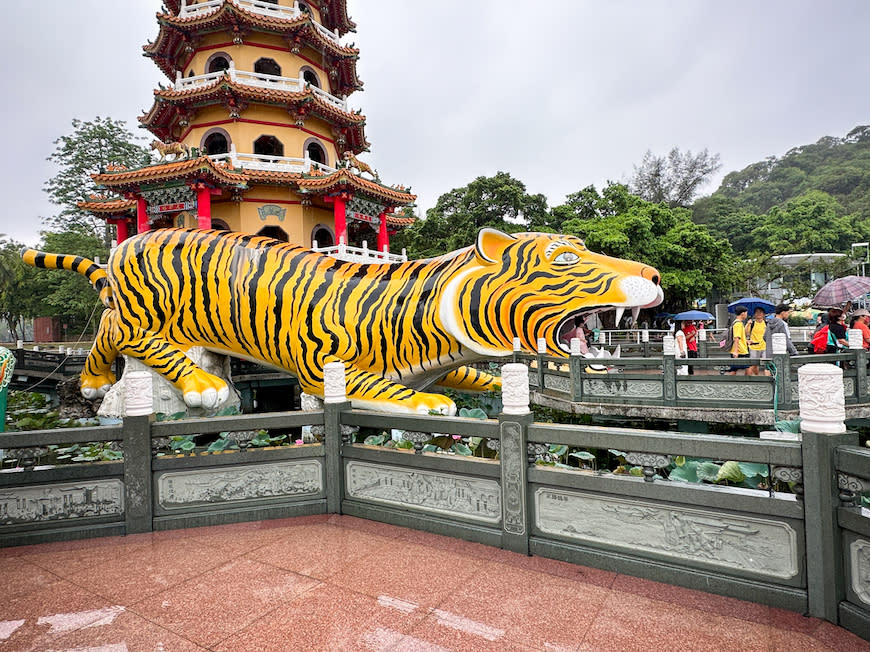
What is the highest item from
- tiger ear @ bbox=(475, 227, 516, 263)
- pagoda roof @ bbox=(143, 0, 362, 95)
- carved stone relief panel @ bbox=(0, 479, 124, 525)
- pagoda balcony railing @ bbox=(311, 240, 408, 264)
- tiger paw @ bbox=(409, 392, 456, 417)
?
pagoda roof @ bbox=(143, 0, 362, 95)

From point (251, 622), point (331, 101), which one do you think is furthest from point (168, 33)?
point (251, 622)

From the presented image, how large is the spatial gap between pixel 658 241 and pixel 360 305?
2149 centimetres

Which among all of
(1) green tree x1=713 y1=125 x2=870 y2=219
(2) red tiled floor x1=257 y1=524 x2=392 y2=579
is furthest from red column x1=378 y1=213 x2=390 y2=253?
(1) green tree x1=713 y1=125 x2=870 y2=219

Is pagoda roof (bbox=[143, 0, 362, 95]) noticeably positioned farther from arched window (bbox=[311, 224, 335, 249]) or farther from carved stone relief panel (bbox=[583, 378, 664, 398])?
carved stone relief panel (bbox=[583, 378, 664, 398])

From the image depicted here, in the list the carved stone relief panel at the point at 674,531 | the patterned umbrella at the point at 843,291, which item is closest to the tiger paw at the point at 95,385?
the carved stone relief panel at the point at 674,531

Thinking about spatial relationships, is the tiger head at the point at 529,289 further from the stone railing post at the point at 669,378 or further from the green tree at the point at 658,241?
the green tree at the point at 658,241

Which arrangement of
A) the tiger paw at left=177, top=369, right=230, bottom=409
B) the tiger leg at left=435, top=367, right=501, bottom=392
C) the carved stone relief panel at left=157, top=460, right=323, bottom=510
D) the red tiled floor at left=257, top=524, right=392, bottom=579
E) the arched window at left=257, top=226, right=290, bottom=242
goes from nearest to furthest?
the red tiled floor at left=257, top=524, right=392, bottom=579 → the carved stone relief panel at left=157, top=460, right=323, bottom=510 → the tiger paw at left=177, top=369, right=230, bottom=409 → the tiger leg at left=435, top=367, right=501, bottom=392 → the arched window at left=257, top=226, right=290, bottom=242

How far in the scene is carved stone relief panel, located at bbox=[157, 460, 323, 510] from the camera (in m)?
3.98

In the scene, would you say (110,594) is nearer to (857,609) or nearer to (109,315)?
(857,609)

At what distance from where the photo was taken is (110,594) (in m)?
2.93

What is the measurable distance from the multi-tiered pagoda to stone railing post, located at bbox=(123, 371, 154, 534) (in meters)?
8.79

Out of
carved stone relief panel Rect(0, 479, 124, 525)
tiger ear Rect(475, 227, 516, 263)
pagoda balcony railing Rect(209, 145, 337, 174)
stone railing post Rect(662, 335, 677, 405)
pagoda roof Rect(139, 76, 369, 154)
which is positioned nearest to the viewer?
carved stone relief panel Rect(0, 479, 124, 525)

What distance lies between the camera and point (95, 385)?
7.64m

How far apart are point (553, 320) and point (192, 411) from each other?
4.41 metres
